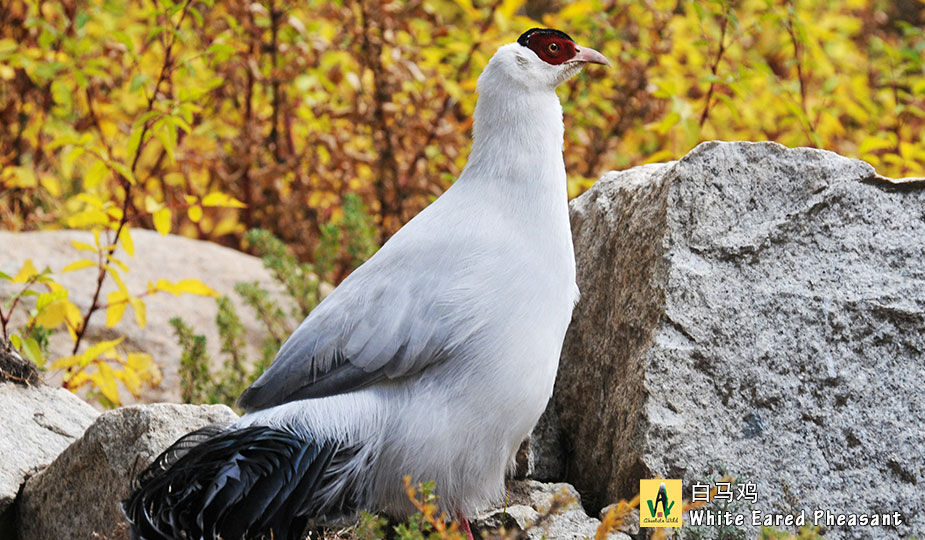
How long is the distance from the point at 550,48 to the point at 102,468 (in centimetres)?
179

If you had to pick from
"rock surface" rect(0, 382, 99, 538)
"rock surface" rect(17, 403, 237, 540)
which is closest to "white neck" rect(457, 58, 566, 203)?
"rock surface" rect(17, 403, 237, 540)

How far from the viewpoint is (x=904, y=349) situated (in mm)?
2588

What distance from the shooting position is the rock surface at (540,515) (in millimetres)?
2521

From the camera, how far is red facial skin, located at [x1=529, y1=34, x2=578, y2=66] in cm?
280

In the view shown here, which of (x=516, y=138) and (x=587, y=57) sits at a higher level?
(x=587, y=57)

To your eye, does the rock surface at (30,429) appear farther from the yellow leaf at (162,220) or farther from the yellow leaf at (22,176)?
the yellow leaf at (22,176)

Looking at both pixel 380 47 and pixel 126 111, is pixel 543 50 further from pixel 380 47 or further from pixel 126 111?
pixel 126 111

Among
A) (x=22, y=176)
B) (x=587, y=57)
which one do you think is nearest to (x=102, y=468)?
(x=587, y=57)

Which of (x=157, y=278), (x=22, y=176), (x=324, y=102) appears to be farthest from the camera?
(x=324, y=102)

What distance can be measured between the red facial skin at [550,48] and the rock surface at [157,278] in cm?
244

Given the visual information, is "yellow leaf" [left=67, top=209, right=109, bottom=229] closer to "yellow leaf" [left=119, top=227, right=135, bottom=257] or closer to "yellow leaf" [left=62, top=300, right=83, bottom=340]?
"yellow leaf" [left=119, top=227, right=135, bottom=257]

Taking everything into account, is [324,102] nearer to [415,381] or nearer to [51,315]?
[51,315]

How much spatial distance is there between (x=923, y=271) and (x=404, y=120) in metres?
3.33

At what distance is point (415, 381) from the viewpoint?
2496 mm
